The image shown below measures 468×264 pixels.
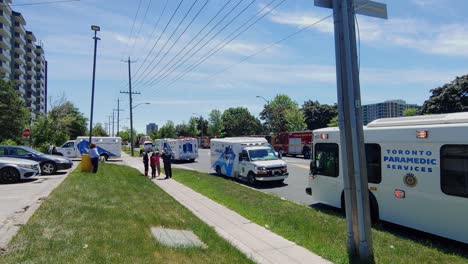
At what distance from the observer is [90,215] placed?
27.3ft

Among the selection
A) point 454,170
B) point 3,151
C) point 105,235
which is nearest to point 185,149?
point 3,151

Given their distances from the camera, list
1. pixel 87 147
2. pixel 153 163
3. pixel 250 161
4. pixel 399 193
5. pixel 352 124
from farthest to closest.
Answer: pixel 87 147 → pixel 153 163 → pixel 250 161 → pixel 399 193 → pixel 352 124

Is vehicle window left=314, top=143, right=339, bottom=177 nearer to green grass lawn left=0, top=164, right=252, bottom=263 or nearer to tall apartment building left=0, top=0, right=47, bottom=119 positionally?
green grass lawn left=0, top=164, right=252, bottom=263

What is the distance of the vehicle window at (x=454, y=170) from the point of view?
24.3 ft

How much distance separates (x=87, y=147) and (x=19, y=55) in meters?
68.0

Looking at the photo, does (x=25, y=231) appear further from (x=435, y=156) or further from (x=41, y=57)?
(x=41, y=57)

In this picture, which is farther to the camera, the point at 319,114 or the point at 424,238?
the point at 319,114

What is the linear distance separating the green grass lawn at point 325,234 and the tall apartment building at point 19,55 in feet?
228

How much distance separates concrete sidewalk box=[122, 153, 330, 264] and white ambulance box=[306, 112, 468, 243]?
208cm

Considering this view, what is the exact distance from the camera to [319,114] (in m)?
93.1

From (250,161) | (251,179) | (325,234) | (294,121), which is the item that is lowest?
(325,234)

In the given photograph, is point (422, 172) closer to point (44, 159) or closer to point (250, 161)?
point (250, 161)

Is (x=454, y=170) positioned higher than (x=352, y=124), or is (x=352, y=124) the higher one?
(x=352, y=124)

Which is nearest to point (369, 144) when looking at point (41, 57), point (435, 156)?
point (435, 156)
